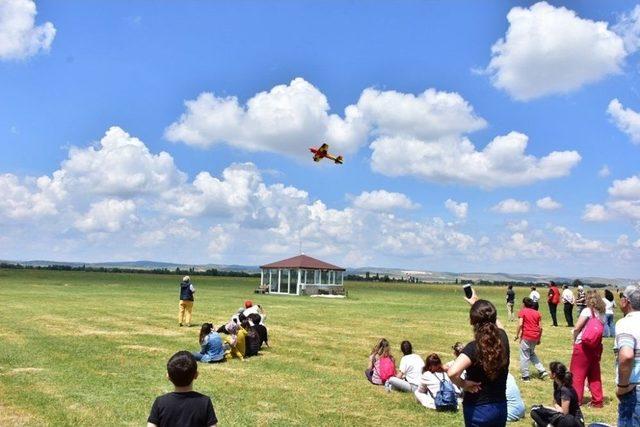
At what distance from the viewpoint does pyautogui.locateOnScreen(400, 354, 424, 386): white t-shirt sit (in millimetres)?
11273

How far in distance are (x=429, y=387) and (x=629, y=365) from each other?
198 inches

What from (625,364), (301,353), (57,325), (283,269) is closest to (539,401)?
(625,364)

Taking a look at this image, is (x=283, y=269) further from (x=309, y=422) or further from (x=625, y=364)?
(x=625, y=364)

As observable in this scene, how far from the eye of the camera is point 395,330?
72.0 feet

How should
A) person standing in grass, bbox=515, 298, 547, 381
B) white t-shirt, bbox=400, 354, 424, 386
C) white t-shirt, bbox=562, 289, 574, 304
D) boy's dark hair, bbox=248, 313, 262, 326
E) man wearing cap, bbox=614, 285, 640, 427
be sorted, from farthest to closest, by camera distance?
1. white t-shirt, bbox=562, 289, 574, 304
2. boy's dark hair, bbox=248, 313, 262, 326
3. person standing in grass, bbox=515, 298, 547, 381
4. white t-shirt, bbox=400, 354, 424, 386
5. man wearing cap, bbox=614, 285, 640, 427

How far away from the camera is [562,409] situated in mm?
8461

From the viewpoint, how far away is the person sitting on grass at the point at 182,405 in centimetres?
465

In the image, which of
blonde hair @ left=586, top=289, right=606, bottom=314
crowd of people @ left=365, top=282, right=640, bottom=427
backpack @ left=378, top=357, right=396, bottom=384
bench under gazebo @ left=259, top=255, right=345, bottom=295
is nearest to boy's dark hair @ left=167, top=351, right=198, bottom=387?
crowd of people @ left=365, top=282, right=640, bottom=427

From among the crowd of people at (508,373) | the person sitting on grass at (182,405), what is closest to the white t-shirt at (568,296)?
the crowd of people at (508,373)

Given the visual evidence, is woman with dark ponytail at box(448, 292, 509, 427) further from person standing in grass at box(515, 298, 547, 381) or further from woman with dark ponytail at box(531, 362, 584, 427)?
person standing in grass at box(515, 298, 547, 381)

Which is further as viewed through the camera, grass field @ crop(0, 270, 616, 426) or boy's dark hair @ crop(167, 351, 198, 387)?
grass field @ crop(0, 270, 616, 426)

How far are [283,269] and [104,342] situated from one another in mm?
35836

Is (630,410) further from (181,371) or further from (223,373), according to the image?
(223,373)

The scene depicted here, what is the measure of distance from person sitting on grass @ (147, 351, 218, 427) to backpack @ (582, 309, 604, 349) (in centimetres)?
795
